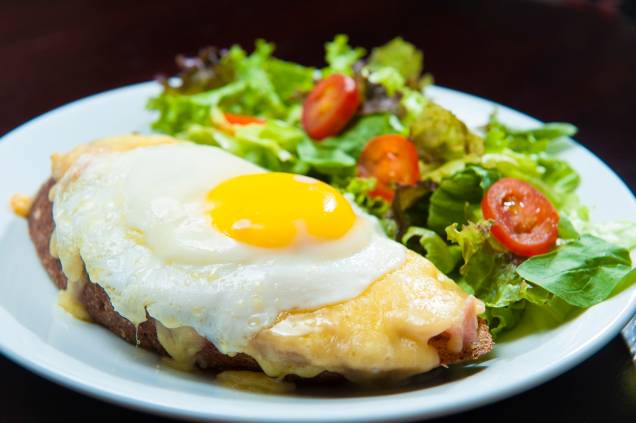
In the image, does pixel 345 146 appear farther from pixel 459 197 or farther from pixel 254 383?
pixel 254 383

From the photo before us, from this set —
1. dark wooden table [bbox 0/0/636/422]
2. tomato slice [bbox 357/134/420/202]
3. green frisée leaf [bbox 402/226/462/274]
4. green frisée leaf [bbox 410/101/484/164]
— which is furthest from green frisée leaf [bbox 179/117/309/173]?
dark wooden table [bbox 0/0/636/422]

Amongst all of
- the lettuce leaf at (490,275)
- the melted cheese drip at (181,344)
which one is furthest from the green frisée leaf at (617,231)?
the melted cheese drip at (181,344)

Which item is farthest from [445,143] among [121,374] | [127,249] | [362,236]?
[121,374]

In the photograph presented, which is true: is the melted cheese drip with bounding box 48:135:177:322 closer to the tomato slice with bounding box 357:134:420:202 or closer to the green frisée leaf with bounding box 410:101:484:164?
the tomato slice with bounding box 357:134:420:202

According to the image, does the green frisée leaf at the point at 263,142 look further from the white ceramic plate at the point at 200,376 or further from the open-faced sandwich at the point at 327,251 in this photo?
the white ceramic plate at the point at 200,376

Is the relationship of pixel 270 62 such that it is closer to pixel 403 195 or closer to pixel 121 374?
pixel 403 195

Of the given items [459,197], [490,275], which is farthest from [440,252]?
[459,197]

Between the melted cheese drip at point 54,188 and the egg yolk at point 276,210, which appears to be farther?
the melted cheese drip at point 54,188
